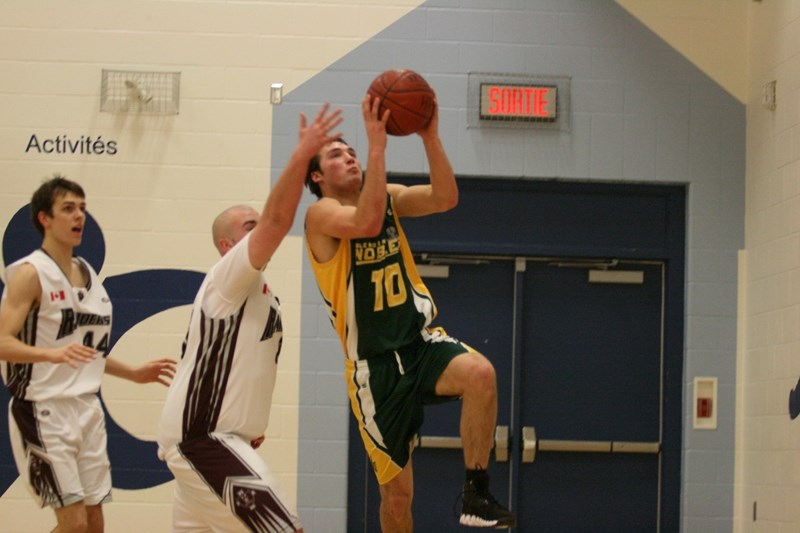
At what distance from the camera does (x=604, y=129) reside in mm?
8250

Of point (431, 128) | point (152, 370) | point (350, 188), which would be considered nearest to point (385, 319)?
point (350, 188)

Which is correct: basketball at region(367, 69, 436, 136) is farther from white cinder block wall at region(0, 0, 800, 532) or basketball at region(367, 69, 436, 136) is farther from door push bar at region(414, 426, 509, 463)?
door push bar at region(414, 426, 509, 463)

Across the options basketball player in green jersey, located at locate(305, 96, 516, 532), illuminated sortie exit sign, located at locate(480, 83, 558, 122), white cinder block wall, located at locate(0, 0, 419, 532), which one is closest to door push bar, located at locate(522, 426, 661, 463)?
white cinder block wall, located at locate(0, 0, 419, 532)

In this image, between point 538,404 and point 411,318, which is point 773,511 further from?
point 411,318

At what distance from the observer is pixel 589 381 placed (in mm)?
8336

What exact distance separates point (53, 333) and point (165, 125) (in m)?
3.12

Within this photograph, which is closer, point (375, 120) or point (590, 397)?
point (375, 120)

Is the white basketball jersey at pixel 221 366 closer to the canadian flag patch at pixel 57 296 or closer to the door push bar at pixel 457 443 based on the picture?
the canadian flag patch at pixel 57 296

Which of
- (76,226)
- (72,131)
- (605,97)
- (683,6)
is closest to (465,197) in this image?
(605,97)

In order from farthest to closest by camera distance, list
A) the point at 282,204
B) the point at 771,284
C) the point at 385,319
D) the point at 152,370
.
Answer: the point at 771,284, the point at 152,370, the point at 385,319, the point at 282,204

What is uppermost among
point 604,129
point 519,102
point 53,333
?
point 519,102

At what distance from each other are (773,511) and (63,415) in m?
4.83

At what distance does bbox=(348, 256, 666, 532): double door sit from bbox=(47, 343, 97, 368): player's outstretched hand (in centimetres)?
351

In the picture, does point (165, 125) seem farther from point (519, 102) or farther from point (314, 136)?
point (314, 136)
